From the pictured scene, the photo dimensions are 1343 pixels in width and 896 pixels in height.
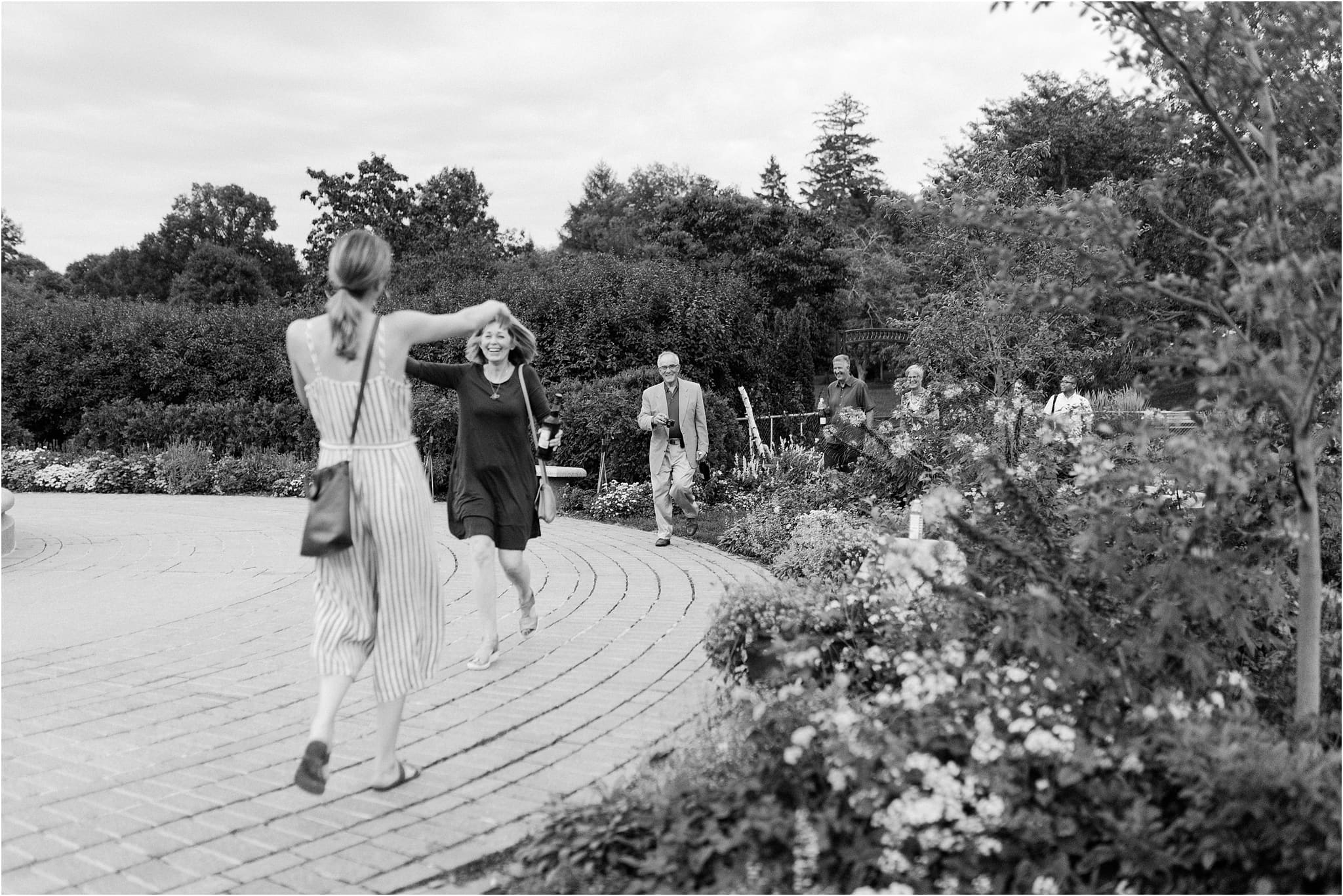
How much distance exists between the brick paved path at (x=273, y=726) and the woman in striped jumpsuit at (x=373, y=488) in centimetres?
38

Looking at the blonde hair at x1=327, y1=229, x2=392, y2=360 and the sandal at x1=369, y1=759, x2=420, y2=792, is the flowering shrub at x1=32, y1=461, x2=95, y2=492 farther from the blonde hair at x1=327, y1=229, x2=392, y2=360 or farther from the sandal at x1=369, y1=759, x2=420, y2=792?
the blonde hair at x1=327, y1=229, x2=392, y2=360

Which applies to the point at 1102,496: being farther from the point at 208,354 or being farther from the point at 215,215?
the point at 215,215

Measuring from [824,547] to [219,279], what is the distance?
203 feet

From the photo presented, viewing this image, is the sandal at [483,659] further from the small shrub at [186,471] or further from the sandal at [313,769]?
the small shrub at [186,471]

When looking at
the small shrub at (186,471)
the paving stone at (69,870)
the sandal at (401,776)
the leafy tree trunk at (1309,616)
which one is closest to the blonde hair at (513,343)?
the sandal at (401,776)

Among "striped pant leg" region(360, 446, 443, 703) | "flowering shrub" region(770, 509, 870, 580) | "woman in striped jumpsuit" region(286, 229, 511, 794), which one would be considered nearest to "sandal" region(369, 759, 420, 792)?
"woman in striped jumpsuit" region(286, 229, 511, 794)

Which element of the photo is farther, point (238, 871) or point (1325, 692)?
point (1325, 692)

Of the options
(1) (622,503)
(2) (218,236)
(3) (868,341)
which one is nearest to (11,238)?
(2) (218,236)

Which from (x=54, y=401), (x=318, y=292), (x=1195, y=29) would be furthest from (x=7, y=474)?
(x=1195, y=29)

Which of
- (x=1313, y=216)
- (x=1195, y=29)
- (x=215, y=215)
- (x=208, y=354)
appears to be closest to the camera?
(x=1195, y=29)

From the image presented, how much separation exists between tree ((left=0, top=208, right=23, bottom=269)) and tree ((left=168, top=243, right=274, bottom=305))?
42.4ft

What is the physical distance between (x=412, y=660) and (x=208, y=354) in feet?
60.1

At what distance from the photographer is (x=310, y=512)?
3668 mm

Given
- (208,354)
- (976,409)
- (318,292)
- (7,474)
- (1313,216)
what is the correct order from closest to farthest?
(1313,216)
(976,409)
(7,474)
(208,354)
(318,292)
